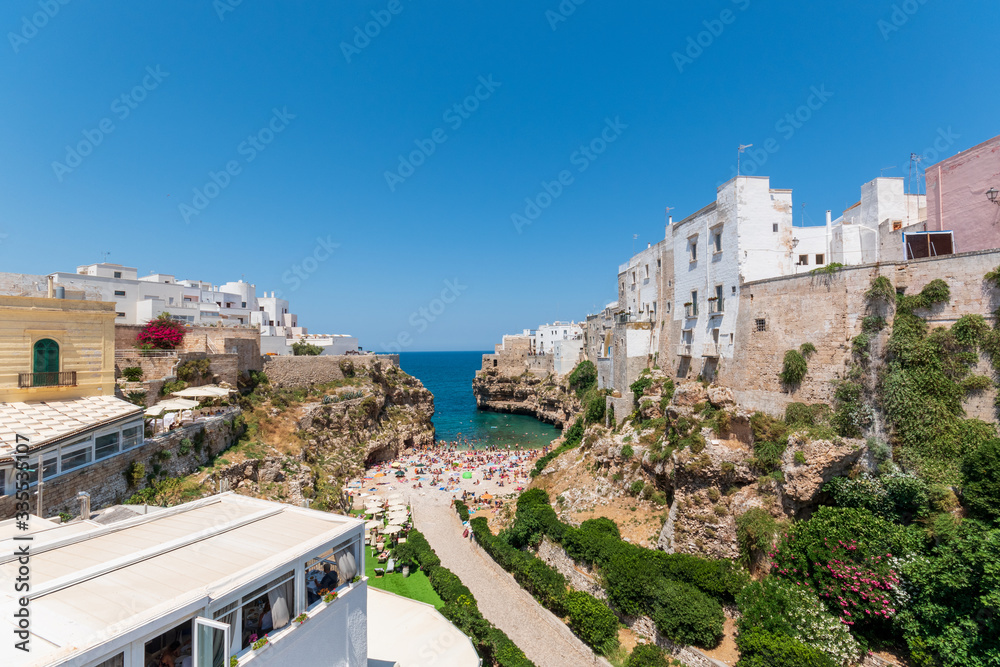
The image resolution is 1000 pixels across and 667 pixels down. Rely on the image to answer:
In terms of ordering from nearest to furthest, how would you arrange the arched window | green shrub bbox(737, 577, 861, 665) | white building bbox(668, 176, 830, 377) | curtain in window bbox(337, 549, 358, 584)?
curtain in window bbox(337, 549, 358, 584) → green shrub bbox(737, 577, 861, 665) → the arched window → white building bbox(668, 176, 830, 377)

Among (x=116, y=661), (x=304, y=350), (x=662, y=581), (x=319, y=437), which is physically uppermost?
(x=304, y=350)

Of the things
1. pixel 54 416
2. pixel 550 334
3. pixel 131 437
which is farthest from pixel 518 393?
pixel 54 416

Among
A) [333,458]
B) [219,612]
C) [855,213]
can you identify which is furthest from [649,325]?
[219,612]

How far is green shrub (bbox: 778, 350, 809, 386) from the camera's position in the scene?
17.9 meters

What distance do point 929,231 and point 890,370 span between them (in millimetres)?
7495

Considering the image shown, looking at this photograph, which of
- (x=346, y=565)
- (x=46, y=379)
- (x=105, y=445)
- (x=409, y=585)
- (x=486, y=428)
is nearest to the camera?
(x=346, y=565)

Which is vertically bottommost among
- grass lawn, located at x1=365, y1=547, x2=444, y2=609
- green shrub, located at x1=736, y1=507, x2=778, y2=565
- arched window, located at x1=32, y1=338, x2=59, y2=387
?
grass lawn, located at x1=365, y1=547, x2=444, y2=609

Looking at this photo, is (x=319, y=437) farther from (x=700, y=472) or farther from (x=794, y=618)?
(x=794, y=618)

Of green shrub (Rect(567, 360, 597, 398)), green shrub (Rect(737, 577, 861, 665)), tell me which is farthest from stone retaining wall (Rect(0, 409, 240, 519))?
green shrub (Rect(567, 360, 597, 398))

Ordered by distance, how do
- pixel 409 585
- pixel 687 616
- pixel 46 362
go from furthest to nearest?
pixel 409 585 → pixel 46 362 → pixel 687 616

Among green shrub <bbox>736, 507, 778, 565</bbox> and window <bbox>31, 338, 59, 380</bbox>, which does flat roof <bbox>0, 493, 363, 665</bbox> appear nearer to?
window <bbox>31, 338, 59, 380</bbox>

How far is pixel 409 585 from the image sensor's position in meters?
18.9

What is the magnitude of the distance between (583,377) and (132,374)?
129 ft

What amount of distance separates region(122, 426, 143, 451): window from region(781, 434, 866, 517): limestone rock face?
23.7m
